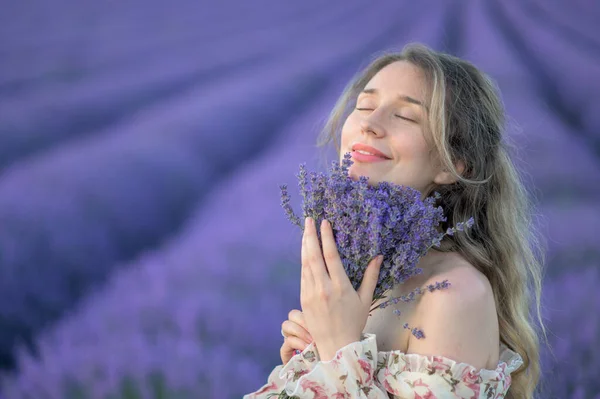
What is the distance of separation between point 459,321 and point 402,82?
0.57 meters

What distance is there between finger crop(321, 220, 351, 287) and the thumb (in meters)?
0.03

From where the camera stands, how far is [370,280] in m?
1.26

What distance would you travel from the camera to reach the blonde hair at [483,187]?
1.56 m

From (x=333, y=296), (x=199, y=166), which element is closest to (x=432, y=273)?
(x=333, y=296)

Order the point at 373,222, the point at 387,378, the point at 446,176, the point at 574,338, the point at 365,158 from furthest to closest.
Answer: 1. the point at 574,338
2. the point at 446,176
3. the point at 365,158
4. the point at 387,378
5. the point at 373,222

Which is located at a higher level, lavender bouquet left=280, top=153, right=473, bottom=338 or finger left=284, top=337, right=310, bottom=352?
lavender bouquet left=280, top=153, right=473, bottom=338

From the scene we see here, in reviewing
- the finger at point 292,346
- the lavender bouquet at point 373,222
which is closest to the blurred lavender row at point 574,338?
the finger at point 292,346

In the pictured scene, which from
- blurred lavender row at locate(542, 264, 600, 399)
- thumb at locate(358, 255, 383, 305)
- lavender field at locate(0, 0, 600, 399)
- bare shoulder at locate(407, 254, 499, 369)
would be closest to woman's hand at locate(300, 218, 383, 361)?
thumb at locate(358, 255, 383, 305)

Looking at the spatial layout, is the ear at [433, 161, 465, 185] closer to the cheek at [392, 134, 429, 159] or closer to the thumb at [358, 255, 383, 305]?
the cheek at [392, 134, 429, 159]

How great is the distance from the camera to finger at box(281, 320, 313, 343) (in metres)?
1.46

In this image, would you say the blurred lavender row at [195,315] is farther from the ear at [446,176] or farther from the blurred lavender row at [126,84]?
the ear at [446,176]

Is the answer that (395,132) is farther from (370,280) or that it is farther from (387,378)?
(387,378)

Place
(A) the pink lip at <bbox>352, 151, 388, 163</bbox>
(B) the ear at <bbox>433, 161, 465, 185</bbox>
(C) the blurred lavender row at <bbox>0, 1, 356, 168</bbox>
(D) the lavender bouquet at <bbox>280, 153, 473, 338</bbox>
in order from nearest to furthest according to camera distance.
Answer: (D) the lavender bouquet at <bbox>280, 153, 473, 338</bbox> → (A) the pink lip at <bbox>352, 151, 388, 163</bbox> → (B) the ear at <bbox>433, 161, 465, 185</bbox> → (C) the blurred lavender row at <bbox>0, 1, 356, 168</bbox>

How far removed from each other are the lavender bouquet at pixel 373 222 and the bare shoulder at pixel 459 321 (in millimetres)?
28
